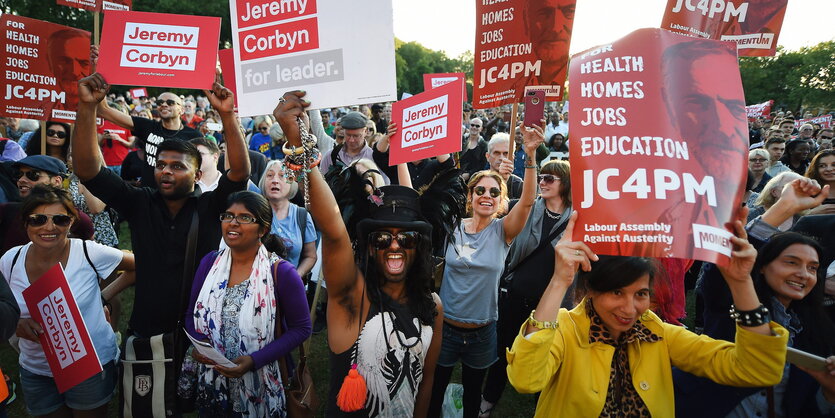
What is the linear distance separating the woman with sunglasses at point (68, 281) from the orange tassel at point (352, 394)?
172cm

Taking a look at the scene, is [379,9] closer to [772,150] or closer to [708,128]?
[708,128]

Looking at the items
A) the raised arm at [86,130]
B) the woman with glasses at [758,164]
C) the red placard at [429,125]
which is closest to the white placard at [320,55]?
the raised arm at [86,130]

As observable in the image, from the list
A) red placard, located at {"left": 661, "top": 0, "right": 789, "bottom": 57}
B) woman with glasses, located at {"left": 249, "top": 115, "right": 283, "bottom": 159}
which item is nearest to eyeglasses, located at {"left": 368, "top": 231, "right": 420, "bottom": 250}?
red placard, located at {"left": 661, "top": 0, "right": 789, "bottom": 57}

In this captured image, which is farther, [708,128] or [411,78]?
[411,78]

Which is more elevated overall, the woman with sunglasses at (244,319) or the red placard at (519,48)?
the red placard at (519,48)

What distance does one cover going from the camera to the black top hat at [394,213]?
2328 mm

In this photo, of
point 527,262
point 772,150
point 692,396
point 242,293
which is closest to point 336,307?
point 242,293

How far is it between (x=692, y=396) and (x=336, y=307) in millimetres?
1741

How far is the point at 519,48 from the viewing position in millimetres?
4531

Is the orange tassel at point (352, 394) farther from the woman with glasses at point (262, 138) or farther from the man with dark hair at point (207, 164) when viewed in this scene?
the woman with glasses at point (262, 138)

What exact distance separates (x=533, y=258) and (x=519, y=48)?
6.75ft

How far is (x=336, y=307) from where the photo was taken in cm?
230

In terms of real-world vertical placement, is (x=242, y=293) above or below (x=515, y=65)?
below

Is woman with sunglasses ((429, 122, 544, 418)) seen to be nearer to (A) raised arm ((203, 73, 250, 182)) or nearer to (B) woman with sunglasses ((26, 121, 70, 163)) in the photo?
(A) raised arm ((203, 73, 250, 182))
